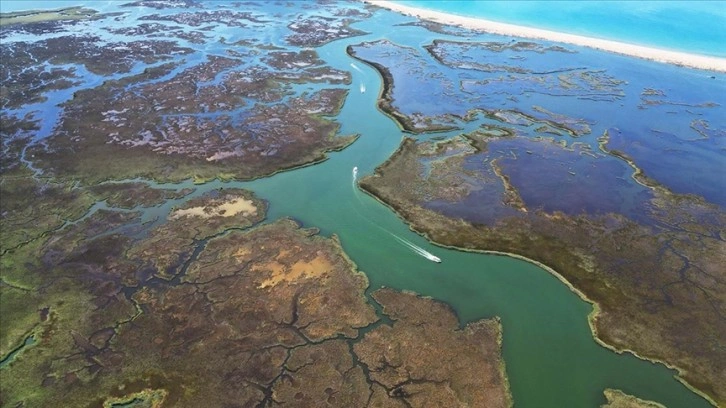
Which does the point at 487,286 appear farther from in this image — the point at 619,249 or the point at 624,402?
the point at 619,249

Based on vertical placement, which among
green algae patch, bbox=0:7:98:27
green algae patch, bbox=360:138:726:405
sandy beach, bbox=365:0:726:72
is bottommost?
green algae patch, bbox=0:7:98:27

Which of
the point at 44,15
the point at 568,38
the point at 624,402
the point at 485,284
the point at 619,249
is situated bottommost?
the point at 44,15

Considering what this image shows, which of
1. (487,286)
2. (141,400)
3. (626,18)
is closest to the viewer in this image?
(141,400)

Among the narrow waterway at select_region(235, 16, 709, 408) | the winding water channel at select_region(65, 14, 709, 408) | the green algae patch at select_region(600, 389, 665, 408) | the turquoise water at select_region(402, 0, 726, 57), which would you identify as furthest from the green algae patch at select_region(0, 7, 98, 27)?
the green algae patch at select_region(600, 389, 665, 408)

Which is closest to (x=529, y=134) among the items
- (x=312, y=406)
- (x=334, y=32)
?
(x=312, y=406)

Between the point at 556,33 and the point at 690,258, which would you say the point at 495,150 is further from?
the point at 556,33

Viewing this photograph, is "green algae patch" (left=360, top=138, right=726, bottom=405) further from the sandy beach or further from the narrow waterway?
the sandy beach

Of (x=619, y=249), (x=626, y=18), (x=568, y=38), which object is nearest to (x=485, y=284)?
(x=619, y=249)
